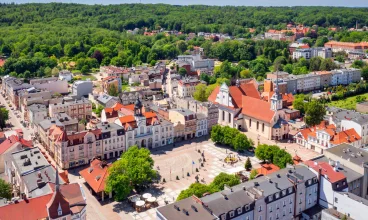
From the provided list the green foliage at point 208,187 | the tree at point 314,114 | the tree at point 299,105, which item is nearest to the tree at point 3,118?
the green foliage at point 208,187

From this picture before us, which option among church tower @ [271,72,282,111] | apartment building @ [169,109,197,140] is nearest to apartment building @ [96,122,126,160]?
apartment building @ [169,109,197,140]

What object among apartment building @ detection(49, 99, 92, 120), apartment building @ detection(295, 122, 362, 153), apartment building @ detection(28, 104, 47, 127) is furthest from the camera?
apartment building @ detection(49, 99, 92, 120)

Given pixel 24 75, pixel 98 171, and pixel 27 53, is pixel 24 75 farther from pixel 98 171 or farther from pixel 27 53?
pixel 98 171

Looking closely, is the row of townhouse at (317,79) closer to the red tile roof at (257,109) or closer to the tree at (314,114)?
the red tile roof at (257,109)

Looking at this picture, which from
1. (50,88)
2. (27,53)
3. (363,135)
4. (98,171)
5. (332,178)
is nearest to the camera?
(332,178)

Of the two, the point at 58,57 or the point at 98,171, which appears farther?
the point at 58,57

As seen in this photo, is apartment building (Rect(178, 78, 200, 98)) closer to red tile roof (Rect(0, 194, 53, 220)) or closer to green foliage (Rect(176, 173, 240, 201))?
green foliage (Rect(176, 173, 240, 201))

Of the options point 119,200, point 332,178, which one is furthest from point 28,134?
point 332,178
